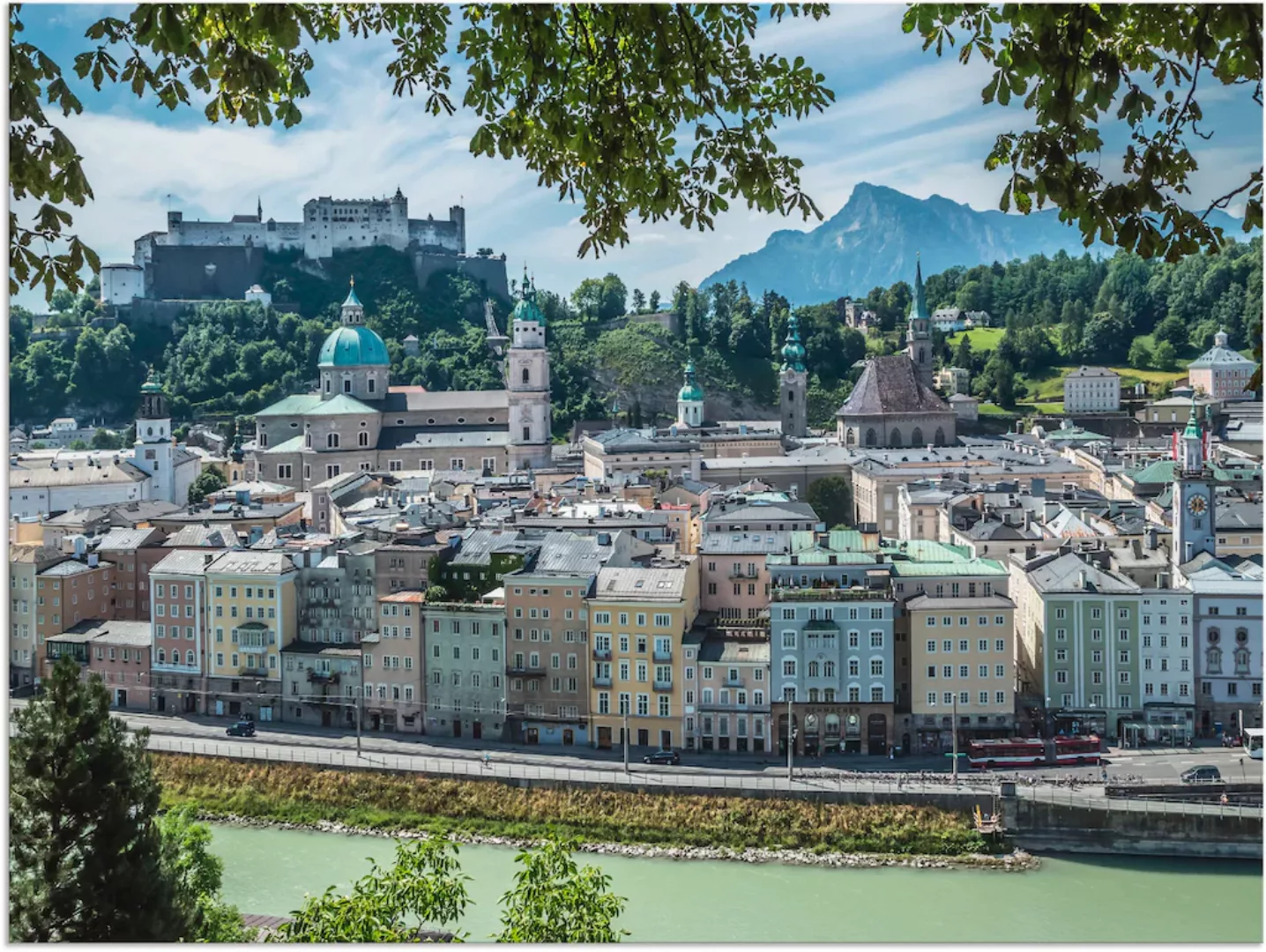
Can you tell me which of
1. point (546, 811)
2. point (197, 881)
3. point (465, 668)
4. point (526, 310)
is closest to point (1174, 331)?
point (526, 310)

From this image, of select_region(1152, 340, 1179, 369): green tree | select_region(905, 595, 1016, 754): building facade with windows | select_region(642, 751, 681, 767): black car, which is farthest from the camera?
select_region(1152, 340, 1179, 369): green tree

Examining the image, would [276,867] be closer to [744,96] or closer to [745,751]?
[745,751]

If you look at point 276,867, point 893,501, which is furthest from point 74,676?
point 893,501

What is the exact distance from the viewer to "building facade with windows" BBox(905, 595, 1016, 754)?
1554 centimetres

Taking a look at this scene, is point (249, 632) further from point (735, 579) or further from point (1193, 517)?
point (1193, 517)

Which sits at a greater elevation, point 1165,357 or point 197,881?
point 1165,357

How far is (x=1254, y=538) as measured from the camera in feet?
62.7

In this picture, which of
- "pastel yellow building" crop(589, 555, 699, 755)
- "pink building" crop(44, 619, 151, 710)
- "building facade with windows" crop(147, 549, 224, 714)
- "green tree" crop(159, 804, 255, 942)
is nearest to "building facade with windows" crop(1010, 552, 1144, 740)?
"pastel yellow building" crop(589, 555, 699, 755)

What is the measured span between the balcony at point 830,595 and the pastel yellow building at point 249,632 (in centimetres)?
612

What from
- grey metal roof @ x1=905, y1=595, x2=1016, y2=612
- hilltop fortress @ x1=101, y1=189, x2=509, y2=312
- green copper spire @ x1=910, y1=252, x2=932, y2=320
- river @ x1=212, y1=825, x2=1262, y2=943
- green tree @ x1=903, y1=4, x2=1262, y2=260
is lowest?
river @ x1=212, y1=825, x2=1262, y2=943

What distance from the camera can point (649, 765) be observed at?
49.5 feet

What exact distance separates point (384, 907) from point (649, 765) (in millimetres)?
9891

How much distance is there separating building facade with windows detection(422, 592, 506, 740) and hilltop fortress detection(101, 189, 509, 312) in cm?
3327

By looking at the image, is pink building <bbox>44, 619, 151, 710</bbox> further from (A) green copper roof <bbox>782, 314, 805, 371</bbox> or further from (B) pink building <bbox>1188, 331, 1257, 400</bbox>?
(B) pink building <bbox>1188, 331, 1257, 400</bbox>
